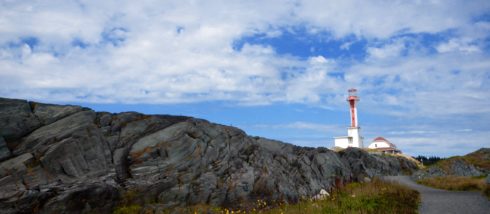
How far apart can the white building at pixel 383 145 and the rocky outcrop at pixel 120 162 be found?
8924 cm

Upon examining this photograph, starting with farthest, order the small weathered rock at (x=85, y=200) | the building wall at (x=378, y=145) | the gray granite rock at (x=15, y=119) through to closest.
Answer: the building wall at (x=378, y=145) → the gray granite rock at (x=15, y=119) → the small weathered rock at (x=85, y=200)

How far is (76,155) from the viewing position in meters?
17.5

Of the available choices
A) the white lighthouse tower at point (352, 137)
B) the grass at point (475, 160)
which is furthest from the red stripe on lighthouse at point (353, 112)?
the grass at point (475, 160)

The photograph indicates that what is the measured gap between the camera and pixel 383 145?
4353 inches

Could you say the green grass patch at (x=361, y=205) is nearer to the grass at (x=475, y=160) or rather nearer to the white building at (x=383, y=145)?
the grass at (x=475, y=160)

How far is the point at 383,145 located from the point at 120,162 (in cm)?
10126

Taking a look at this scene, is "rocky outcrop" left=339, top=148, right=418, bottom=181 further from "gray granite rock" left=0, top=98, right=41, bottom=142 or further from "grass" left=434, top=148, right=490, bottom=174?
"gray granite rock" left=0, top=98, right=41, bottom=142

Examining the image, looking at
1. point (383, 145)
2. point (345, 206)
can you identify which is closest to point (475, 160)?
point (383, 145)

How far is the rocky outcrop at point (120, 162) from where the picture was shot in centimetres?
1596

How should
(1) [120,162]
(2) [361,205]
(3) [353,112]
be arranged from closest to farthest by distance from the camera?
(2) [361,205] → (1) [120,162] → (3) [353,112]

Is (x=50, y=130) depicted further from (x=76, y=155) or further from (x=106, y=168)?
(x=106, y=168)

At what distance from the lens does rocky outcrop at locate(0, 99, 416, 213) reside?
16.0 metres

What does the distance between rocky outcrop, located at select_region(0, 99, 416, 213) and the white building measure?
293 ft

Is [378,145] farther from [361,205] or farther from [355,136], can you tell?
[361,205]
